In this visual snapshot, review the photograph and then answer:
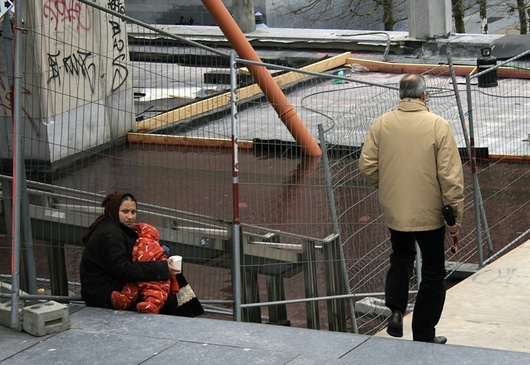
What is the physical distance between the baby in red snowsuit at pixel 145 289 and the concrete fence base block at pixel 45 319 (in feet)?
1.36

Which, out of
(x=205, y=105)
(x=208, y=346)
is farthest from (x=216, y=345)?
(x=205, y=105)

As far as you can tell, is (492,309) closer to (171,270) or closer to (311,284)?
(311,284)

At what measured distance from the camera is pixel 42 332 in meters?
6.24

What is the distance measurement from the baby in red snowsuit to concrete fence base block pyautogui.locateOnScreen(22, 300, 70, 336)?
1.36 ft

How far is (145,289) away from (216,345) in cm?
91

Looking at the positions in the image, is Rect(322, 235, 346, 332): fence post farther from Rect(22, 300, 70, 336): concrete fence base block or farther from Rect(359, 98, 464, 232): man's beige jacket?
Rect(22, 300, 70, 336): concrete fence base block

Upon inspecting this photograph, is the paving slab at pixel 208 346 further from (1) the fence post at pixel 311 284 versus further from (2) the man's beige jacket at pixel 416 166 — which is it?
(1) the fence post at pixel 311 284

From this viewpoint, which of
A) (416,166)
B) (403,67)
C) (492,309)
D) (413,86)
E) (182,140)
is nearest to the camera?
(416,166)

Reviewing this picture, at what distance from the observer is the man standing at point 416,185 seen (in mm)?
6035

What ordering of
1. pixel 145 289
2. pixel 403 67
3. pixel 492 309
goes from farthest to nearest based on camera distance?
1. pixel 403 67
2. pixel 492 309
3. pixel 145 289

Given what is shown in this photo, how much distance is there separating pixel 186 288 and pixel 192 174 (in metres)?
1.44

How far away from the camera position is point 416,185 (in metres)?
6.11

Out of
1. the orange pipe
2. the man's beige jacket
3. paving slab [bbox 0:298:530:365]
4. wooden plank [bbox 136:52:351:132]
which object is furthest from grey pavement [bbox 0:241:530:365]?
the orange pipe

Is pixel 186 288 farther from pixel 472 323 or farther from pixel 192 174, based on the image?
pixel 472 323
